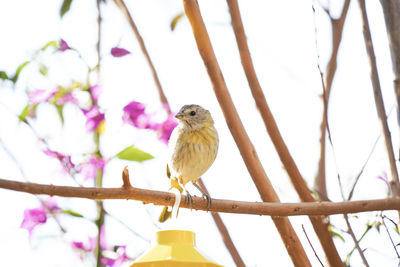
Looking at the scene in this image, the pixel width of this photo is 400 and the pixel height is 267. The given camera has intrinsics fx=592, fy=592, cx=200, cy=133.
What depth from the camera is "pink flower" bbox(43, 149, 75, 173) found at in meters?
1.41

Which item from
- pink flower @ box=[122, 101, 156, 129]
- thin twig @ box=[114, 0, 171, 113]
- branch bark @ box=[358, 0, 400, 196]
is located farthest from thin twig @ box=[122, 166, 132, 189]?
thin twig @ box=[114, 0, 171, 113]

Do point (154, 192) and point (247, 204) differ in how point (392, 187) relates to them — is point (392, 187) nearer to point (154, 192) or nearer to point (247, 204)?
point (247, 204)

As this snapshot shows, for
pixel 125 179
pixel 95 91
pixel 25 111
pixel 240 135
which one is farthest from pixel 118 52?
pixel 125 179

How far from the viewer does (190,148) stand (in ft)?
6.84

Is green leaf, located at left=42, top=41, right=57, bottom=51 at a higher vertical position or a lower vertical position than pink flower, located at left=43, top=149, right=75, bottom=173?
higher

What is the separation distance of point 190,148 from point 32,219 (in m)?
0.74

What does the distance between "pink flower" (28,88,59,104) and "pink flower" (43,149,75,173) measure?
129 mm

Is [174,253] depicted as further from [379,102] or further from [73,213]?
[379,102]

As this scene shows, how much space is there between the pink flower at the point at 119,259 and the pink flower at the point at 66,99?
376 mm

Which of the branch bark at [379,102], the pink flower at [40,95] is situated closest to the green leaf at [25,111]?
the pink flower at [40,95]

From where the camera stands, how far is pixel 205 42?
1.51 m

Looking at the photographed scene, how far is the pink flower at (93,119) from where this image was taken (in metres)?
1.35

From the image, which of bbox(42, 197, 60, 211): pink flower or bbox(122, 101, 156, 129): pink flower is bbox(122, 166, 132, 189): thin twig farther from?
bbox(42, 197, 60, 211): pink flower

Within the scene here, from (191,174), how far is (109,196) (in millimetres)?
905
